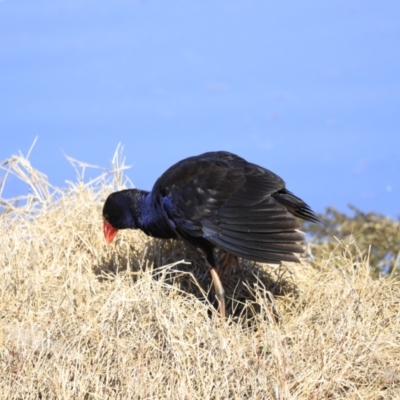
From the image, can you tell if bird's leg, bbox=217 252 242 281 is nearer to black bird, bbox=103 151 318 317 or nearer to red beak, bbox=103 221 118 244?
black bird, bbox=103 151 318 317

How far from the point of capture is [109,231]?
20.0 feet

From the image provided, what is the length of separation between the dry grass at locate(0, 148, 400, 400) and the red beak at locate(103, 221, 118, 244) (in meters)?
0.15

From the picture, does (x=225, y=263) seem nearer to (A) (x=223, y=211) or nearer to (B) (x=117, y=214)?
(A) (x=223, y=211)

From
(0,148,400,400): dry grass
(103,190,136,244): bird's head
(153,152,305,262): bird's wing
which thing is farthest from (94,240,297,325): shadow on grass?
(153,152,305,262): bird's wing

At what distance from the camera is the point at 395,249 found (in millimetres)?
8367

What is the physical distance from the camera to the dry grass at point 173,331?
13.7 feet

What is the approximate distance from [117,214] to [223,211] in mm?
1053

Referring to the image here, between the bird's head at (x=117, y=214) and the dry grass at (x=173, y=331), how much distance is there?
204 mm

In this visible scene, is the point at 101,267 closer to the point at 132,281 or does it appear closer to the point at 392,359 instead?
the point at 132,281

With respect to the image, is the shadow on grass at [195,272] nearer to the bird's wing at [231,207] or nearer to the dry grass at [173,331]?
the dry grass at [173,331]

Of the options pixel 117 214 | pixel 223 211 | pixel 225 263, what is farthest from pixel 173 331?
pixel 117 214

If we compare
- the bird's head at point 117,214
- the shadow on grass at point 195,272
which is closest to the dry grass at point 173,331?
the shadow on grass at point 195,272

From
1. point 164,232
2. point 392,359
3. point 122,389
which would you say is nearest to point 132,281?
point 164,232

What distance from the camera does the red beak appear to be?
6098 millimetres
